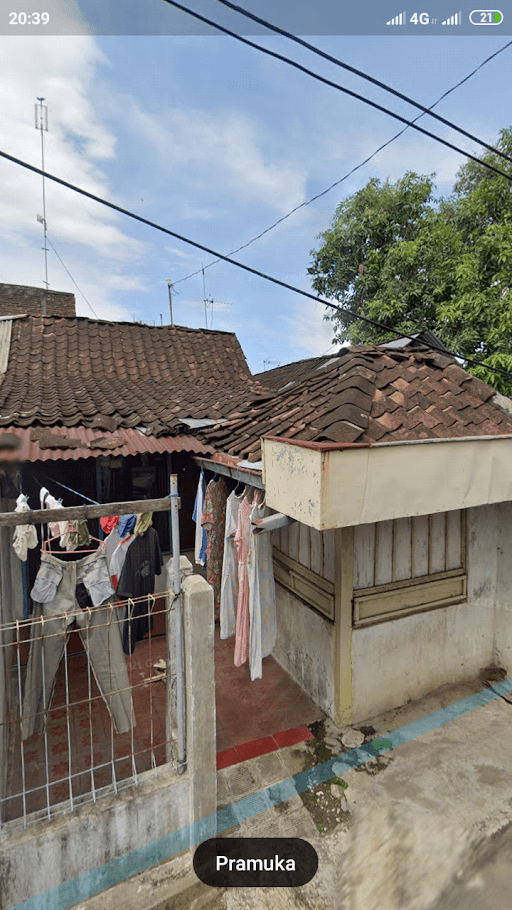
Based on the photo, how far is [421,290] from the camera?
521 inches

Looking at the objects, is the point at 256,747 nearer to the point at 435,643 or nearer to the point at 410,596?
the point at 410,596

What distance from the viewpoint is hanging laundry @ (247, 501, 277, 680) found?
14.1ft

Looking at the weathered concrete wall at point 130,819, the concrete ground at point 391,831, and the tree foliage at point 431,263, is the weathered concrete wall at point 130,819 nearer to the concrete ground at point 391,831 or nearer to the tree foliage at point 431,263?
the concrete ground at point 391,831

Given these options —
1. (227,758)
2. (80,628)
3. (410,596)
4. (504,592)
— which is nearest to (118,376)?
(80,628)

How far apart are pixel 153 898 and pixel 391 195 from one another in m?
18.3

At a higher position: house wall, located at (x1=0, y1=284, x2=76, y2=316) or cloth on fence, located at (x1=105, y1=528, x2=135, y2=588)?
house wall, located at (x1=0, y1=284, x2=76, y2=316)

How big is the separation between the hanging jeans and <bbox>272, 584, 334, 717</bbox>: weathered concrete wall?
212cm

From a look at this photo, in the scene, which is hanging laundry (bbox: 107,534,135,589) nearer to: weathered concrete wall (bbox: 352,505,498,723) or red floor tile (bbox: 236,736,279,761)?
red floor tile (bbox: 236,736,279,761)

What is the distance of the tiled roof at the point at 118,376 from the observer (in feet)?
20.6

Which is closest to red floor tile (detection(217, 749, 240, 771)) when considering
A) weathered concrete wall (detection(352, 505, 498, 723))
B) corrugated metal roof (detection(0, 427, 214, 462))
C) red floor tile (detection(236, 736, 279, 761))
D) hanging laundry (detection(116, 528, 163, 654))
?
red floor tile (detection(236, 736, 279, 761))

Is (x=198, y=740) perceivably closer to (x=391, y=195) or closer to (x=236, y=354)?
(x=236, y=354)

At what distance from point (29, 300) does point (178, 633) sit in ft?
47.8

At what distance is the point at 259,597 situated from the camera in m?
4.34

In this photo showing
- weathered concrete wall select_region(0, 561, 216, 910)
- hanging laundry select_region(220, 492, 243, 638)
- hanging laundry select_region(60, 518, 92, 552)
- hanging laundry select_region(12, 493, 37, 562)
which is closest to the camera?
weathered concrete wall select_region(0, 561, 216, 910)
